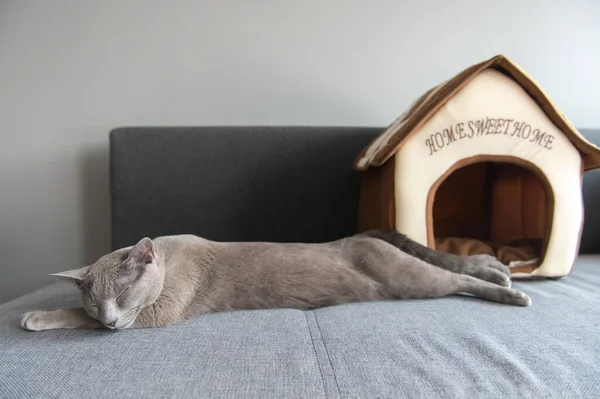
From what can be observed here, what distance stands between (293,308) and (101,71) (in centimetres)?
128

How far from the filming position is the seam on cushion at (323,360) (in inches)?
26.5

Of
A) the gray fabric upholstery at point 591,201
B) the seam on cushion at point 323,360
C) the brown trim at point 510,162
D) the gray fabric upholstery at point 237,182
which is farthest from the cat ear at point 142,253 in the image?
→ the gray fabric upholstery at point 591,201

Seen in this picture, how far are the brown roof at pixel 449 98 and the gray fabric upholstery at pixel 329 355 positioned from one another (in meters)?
0.49

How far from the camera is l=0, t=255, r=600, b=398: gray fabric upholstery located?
2.24 feet

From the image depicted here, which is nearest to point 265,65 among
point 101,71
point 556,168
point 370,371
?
point 101,71

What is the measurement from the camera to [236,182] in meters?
1.57

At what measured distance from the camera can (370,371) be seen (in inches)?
28.7

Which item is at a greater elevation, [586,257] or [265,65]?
[265,65]

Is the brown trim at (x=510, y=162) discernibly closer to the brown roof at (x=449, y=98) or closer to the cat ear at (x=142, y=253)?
the brown roof at (x=449, y=98)

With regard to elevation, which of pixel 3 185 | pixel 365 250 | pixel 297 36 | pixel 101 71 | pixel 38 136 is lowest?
pixel 365 250

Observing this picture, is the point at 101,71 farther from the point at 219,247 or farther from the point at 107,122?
the point at 219,247

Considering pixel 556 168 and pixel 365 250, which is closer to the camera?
pixel 365 250

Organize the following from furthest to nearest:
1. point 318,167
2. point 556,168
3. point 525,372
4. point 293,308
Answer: point 318,167 → point 556,168 → point 293,308 → point 525,372

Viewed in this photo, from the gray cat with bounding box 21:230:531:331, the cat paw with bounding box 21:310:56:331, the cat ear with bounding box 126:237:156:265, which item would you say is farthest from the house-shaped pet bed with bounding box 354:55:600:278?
the cat paw with bounding box 21:310:56:331
